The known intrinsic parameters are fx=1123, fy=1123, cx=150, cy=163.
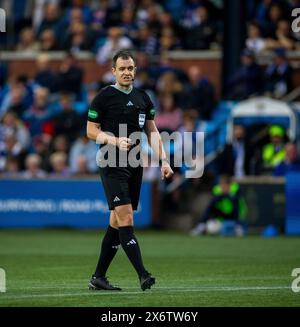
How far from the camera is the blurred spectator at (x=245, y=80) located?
2369 cm

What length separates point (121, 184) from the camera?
36.7 ft

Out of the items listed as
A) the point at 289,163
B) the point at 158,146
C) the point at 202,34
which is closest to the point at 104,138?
the point at 158,146

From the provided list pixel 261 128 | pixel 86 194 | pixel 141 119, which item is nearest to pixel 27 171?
pixel 86 194

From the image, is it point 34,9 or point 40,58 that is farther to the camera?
point 34,9

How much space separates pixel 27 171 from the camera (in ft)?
78.0

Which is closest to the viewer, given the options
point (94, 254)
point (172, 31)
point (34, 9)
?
point (94, 254)

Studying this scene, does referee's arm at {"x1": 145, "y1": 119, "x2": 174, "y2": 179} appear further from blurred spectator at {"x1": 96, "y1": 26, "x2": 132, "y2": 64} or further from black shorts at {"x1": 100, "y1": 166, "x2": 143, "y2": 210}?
blurred spectator at {"x1": 96, "y1": 26, "x2": 132, "y2": 64}

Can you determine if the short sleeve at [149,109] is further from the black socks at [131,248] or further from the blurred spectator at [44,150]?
the blurred spectator at [44,150]

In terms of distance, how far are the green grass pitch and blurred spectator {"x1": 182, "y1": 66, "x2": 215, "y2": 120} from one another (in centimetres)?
395

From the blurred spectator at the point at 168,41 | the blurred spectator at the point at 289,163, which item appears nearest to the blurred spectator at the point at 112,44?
the blurred spectator at the point at 168,41

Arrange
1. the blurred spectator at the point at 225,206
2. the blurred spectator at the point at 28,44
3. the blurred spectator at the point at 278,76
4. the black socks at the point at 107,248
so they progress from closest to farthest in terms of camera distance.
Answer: the black socks at the point at 107,248 < the blurred spectator at the point at 225,206 < the blurred spectator at the point at 278,76 < the blurred spectator at the point at 28,44

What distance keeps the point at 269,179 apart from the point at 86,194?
12.5 feet

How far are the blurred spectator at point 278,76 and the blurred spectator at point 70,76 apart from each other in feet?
14.1

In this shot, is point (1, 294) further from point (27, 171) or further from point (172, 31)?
point (172, 31)
